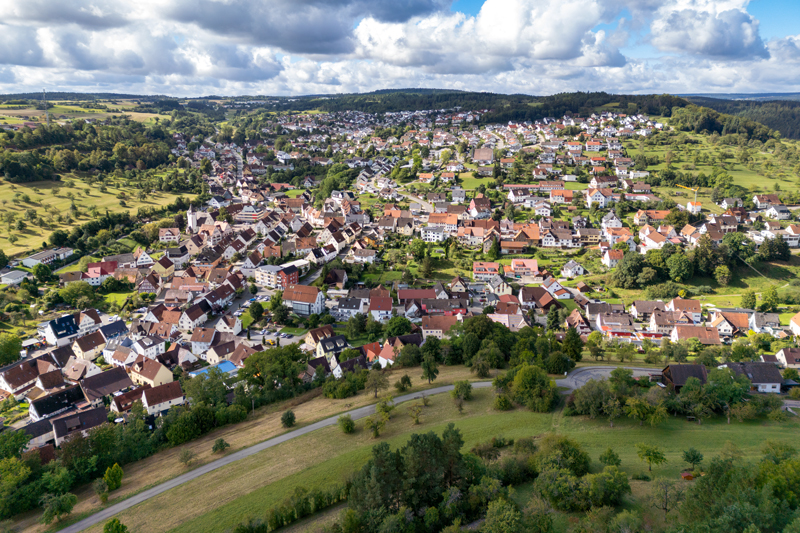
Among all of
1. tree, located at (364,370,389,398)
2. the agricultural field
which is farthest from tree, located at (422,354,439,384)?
the agricultural field

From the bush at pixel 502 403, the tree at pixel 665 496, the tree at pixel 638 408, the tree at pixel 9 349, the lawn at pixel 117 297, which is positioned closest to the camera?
the tree at pixel 665 496

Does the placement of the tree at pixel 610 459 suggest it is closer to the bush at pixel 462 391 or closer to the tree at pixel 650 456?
the tree at pixel 650 456

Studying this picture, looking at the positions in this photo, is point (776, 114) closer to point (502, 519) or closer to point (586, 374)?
point (586, 374)

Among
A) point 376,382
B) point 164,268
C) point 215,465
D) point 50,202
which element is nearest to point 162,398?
point 215,465

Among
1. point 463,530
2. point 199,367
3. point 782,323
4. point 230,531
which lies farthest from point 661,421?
point 199,367

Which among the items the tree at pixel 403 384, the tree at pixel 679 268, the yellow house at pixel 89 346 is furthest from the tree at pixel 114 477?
the tree at pixel 679 268

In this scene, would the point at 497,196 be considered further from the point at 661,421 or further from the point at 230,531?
the point at 230,531
